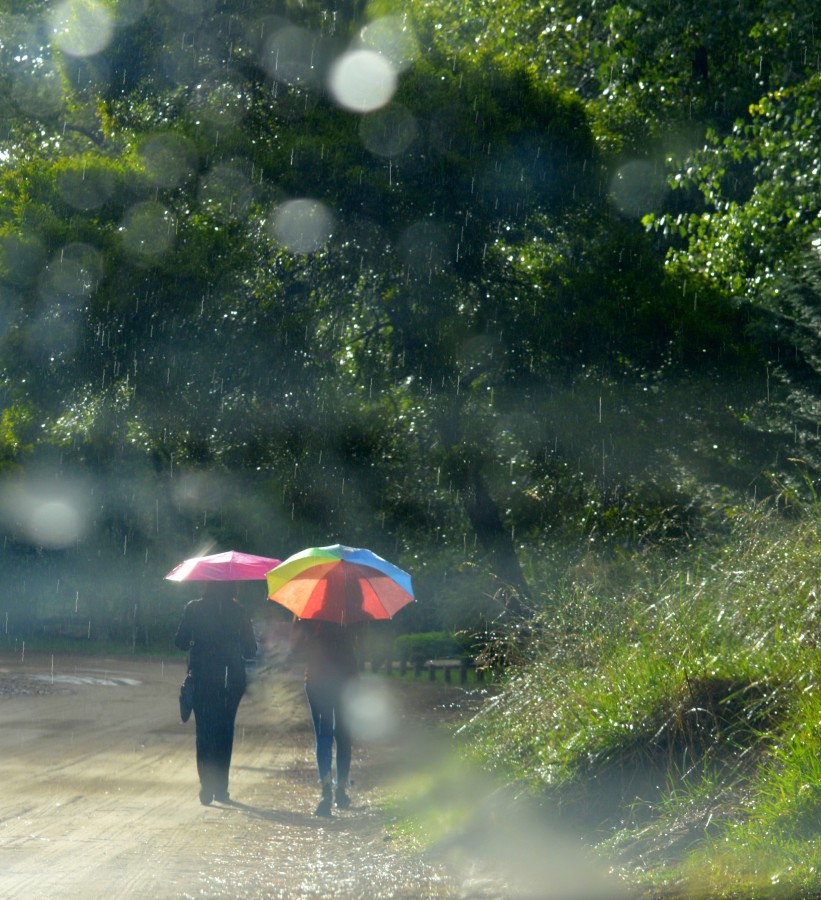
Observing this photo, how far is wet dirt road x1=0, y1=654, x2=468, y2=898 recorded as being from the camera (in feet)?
22.0

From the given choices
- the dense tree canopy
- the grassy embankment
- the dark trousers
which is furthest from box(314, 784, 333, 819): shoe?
the dense tree canopy

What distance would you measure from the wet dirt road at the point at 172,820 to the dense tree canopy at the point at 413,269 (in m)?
4.34

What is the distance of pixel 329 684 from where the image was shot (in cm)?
981

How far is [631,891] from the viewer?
575 cm

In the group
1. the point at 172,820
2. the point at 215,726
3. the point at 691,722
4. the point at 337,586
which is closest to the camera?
the point at 691,722

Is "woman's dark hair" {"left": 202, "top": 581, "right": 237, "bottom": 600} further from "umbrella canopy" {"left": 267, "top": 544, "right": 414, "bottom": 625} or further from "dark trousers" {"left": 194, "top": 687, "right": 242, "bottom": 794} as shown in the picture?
"dark trousers" {"left": 194, "top": 687, "right": 242, "bottom": 794}

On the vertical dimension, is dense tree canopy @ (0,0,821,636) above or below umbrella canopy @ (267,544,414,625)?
above

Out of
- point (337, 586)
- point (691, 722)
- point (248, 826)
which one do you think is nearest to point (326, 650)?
point (337, 586)

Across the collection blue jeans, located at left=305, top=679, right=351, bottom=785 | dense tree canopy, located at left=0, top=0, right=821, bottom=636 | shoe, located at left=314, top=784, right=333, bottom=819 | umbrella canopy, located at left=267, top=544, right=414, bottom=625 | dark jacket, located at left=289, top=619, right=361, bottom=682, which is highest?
dense tree canopy, located at left=0, top=0, right=821, bottom=636

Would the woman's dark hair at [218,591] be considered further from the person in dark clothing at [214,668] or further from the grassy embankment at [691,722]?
the grassy embankment at [691,722]

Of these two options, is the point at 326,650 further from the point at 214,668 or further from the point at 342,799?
the point at 342,799

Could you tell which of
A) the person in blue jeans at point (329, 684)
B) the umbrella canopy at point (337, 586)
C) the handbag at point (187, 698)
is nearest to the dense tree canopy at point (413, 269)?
the umbrella canopy at point (337, 586)

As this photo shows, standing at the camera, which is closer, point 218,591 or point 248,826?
point 248,826

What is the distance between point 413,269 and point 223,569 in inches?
275
